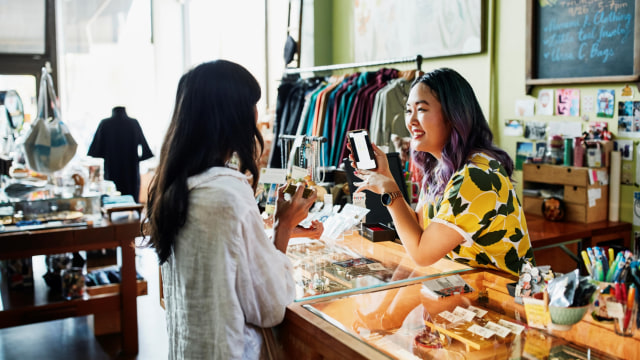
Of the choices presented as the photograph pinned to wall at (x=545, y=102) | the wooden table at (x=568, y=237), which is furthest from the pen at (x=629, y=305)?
the photograph pinned to wall at (x=545, y=102)

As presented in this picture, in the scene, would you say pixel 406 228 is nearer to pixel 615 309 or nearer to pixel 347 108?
pixel 615 309

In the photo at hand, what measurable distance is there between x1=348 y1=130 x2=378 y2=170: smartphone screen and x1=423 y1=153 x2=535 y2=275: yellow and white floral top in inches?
14.7

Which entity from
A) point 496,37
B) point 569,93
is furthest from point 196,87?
point 496,37

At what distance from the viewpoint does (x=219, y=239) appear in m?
1.41

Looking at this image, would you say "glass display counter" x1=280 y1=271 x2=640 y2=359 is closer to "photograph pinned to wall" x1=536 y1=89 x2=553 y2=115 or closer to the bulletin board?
"photograph pinned to wall" x1=536 y1=89 x2=553 y2=115

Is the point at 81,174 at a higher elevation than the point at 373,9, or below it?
below

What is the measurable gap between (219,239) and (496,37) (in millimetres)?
3664

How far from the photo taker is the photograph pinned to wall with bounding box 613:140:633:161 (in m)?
3.63

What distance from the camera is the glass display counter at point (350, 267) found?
1797 mm

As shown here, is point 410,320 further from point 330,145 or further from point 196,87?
point 330,145

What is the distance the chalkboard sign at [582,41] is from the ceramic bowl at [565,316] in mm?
2702

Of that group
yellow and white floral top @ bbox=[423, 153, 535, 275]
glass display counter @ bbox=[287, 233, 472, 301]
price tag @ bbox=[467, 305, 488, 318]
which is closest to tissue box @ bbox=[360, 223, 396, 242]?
glass display counter @ bbox=[287, 233, 472, 301]

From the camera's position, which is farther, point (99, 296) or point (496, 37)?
point (496, 37)

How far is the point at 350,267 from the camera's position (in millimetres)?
2006
